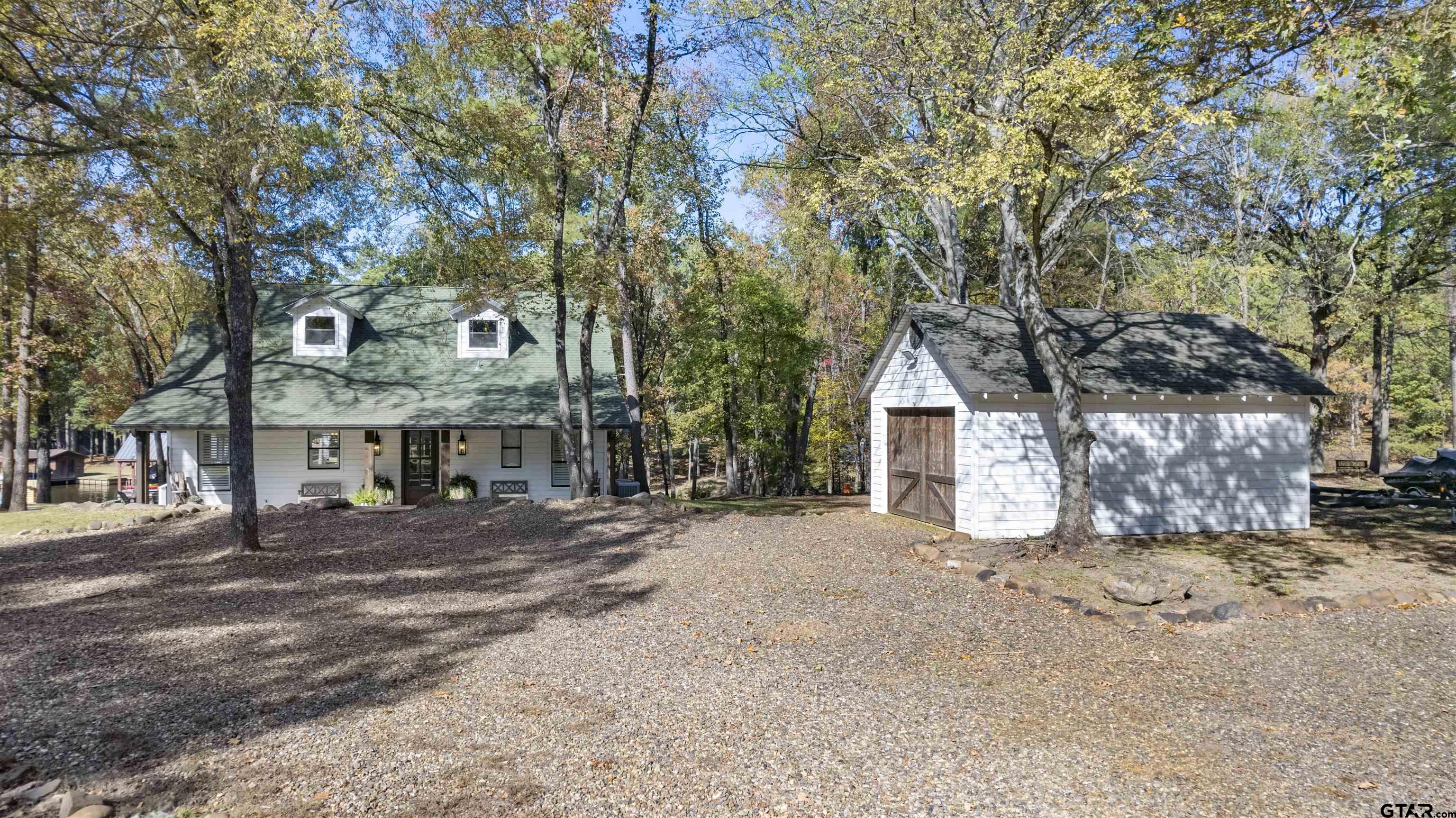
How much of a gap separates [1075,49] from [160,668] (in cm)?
1297

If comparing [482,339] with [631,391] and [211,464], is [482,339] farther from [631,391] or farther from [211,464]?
[211,464]

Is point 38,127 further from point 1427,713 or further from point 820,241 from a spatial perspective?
point 820,241

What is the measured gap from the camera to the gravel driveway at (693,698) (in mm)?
4246

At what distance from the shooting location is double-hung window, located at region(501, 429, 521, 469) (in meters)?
20.6

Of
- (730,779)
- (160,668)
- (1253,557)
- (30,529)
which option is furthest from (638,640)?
(30,529)

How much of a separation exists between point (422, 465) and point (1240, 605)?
61.9 feet

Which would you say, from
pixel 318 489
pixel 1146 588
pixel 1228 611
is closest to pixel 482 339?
pixel 318 489

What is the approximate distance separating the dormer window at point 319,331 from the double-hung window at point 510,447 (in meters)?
5.90

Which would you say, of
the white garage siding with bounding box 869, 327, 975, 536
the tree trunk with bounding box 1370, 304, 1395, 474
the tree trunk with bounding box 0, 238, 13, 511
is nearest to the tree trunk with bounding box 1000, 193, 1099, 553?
the white garage siding with bounding box 869, 327, 975, 536

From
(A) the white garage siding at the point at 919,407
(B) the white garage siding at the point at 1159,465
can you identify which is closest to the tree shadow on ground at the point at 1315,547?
(B) the white garage siding at the point at 1159,465

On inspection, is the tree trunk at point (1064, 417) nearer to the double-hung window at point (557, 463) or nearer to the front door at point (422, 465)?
the double-hung window at point (557, 463)

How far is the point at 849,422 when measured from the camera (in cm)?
3084

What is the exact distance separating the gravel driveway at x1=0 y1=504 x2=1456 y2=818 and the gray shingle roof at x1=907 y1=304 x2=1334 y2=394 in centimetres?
471

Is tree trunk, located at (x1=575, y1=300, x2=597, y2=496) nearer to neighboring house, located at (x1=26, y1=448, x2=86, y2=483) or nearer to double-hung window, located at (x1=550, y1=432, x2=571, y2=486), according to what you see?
double-hung window, located at (x1=550, y1=432, x2=571, y2=486)
